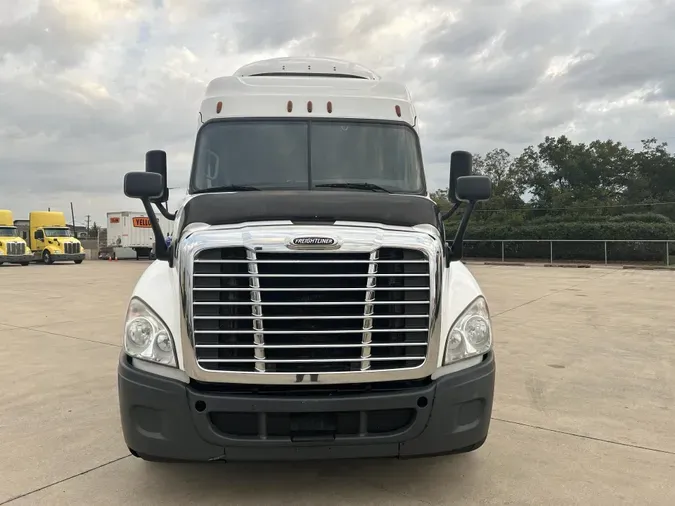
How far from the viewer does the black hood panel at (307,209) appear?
331 cm

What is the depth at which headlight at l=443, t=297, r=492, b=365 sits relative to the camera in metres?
3.20

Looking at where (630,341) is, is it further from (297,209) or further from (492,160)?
(492,160)

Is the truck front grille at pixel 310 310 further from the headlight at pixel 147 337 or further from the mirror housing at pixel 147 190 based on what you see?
the mirror housing at pixel 147 190

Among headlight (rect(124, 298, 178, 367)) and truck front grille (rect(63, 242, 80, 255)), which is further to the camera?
truck front grille (rect(63, 242, 80, 255))

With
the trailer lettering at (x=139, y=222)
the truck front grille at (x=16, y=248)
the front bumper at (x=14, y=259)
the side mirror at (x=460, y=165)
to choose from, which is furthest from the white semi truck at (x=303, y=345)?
the trailer lettering at (x=139, y=222)

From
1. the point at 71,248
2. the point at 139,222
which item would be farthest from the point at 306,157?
the point at 139,222

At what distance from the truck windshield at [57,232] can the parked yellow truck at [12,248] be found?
183cm

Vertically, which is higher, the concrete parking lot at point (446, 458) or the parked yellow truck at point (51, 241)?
the parked yellow truck at point (51, 241)

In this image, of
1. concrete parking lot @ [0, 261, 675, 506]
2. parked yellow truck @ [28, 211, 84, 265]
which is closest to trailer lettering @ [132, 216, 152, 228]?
parked yellow truck @ [28, 211, 84, 265]

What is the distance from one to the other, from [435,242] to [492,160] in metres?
43.1

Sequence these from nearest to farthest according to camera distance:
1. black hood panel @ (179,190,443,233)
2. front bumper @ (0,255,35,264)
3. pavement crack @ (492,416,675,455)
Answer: black hood panel @ (179,190,443,233) < pavement crack @ (492,416,675,455) < front bumper @ (0,255,35,264)

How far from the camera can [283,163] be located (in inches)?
172

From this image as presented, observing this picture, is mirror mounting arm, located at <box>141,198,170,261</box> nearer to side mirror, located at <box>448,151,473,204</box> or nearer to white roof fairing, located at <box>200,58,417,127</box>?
white roof fairing, located at <box>200,58,417,127</box>

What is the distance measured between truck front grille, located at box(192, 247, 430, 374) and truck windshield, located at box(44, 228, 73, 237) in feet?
116
